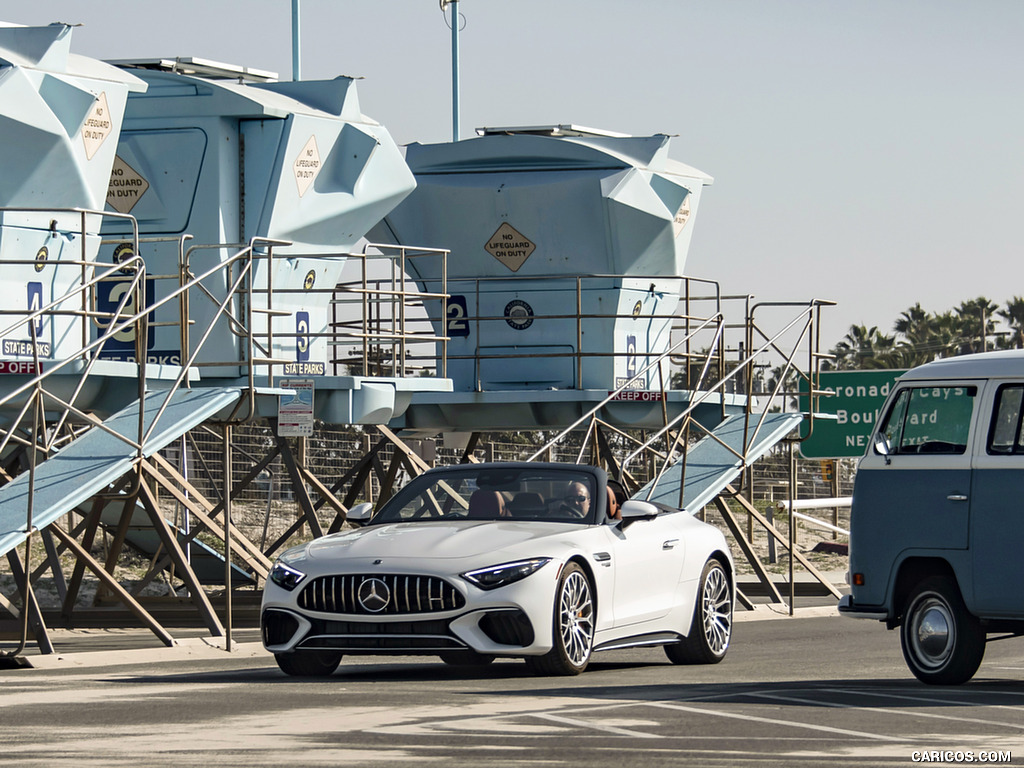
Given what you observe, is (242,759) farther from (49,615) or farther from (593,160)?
(593,160)

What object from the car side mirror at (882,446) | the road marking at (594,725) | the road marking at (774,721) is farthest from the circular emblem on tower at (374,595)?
the car side mirror at (882,446)

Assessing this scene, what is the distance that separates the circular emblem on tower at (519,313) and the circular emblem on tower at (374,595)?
13.4m

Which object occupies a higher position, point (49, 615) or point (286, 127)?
point (286, 127)

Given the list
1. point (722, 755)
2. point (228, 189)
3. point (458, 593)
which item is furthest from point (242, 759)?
point (228, 189)

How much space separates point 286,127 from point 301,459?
6378mm

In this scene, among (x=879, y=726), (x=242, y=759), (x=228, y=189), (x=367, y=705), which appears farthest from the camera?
(x=228, y=189)

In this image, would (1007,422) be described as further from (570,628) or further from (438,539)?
(438,539)

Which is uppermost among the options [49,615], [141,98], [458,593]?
[141,98]

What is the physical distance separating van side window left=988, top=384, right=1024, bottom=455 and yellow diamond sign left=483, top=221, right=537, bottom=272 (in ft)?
45.3

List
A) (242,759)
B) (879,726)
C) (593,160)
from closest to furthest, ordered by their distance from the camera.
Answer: (242,759)
(879,726)
(593,160)

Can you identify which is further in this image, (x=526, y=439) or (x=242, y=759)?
(x=526, y=439)

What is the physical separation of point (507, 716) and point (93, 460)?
22.6 ft

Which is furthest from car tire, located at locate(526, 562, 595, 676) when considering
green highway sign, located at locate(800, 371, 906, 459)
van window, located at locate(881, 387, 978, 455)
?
green highway sign, located at locate(800, 371, 906, 459)

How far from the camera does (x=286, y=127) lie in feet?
67.6
